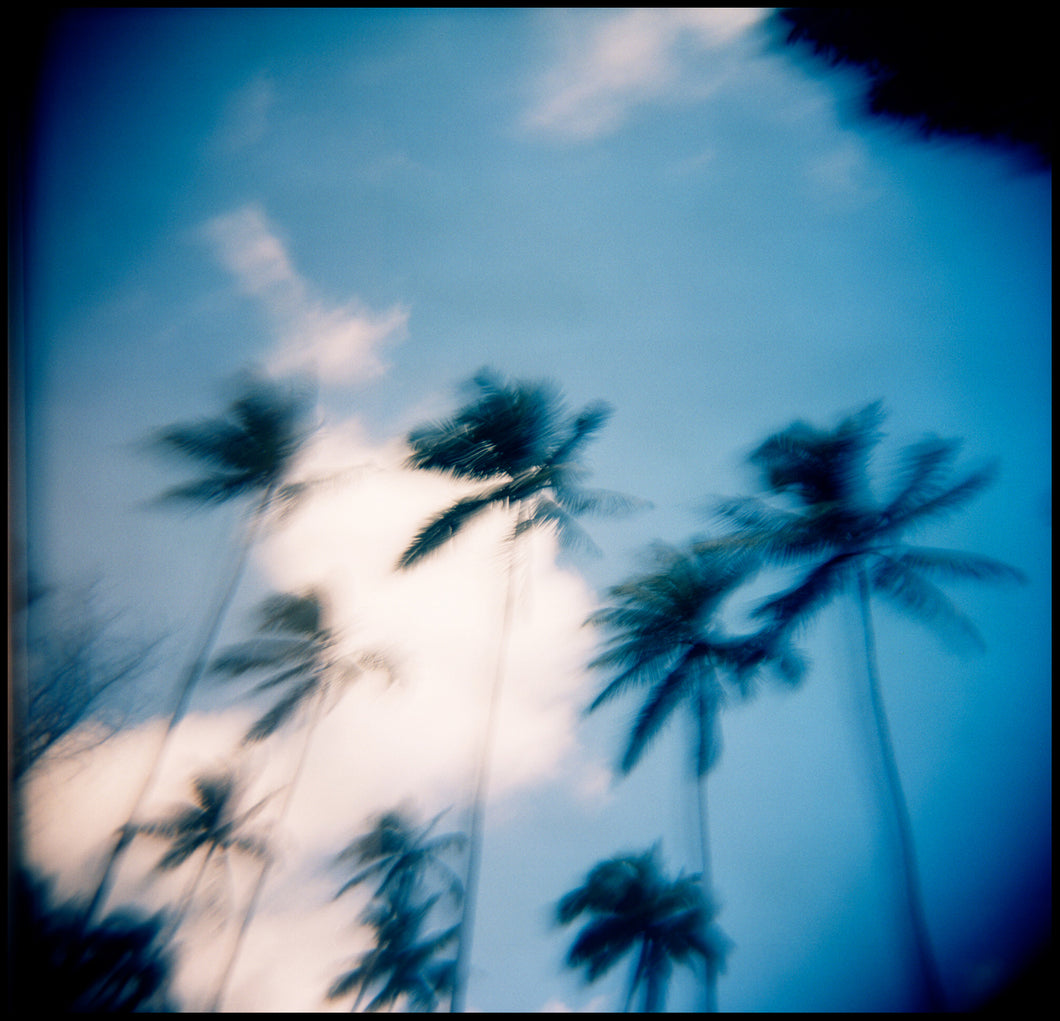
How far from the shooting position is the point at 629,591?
25.9ft

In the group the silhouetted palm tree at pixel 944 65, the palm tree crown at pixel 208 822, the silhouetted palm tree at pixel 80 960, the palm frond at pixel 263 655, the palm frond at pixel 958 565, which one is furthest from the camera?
the palm tree crown at pixel 208 822

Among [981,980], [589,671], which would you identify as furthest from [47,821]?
[981,980]

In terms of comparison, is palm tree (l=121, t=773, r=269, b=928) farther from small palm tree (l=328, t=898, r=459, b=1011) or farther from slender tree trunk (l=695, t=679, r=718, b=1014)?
slender tree trunk (l=695, t=679, r=718, b=1014)

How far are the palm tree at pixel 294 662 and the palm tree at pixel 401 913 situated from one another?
2.32 meters

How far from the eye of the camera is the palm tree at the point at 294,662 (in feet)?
28.3

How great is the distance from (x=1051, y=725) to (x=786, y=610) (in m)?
3.24

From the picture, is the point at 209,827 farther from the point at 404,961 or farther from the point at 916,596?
the point at 916,596

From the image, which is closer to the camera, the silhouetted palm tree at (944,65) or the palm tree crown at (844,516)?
the silhouetted palm tree at (944,65)

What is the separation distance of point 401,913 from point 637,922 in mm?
5614

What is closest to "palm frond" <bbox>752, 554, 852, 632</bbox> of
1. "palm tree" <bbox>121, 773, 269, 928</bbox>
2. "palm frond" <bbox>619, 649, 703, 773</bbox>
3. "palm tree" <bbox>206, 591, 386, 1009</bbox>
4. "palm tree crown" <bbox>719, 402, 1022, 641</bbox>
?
"palm tree crown" <bbox>719, 402, 1022, 641</bbox>

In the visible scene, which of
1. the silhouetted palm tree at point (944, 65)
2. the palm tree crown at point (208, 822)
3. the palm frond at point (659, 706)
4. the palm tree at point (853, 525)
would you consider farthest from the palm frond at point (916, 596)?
the palm tree crown at point (208, 822)

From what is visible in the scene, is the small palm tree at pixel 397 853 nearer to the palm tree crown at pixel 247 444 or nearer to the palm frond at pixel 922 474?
the palm tree crown at pixel 247 444

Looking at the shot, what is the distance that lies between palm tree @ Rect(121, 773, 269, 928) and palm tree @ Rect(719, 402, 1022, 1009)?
10.7m

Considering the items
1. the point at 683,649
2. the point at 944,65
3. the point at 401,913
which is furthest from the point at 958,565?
the point at 401,913
